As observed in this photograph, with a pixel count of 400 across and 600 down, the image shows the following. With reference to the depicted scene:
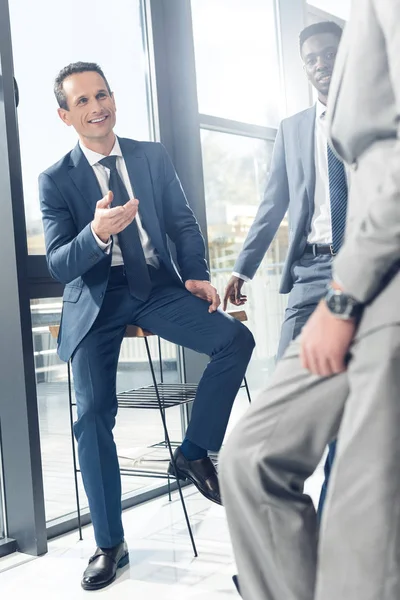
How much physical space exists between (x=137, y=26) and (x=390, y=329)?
9.59ft

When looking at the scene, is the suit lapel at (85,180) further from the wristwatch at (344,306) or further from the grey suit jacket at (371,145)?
the wristwatch at (344,306)

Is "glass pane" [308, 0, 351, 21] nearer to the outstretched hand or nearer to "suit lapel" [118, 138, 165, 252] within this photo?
"suit lapel" [118, 138, 165, 252]

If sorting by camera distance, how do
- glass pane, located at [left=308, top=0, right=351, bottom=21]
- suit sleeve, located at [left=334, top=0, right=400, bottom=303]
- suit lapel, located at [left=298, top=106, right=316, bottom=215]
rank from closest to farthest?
suit sleeve, located at [left=334, top=0, right=400, bottom=303] → suit lapel, located at [left=298, top=106, right=316, bottom=215] → glass pane, located at [left=308, top=0, right=351, bottom=21]

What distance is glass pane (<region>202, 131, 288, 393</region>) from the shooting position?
3.86 metres

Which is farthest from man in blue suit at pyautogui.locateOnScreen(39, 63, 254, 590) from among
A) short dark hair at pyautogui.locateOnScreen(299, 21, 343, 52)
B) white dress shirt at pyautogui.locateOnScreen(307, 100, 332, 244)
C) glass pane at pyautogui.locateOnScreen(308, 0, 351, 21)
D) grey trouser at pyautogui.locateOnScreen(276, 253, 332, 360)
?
glass pane at pyautogui.locateOnScreen(308, 0, 351, 21)

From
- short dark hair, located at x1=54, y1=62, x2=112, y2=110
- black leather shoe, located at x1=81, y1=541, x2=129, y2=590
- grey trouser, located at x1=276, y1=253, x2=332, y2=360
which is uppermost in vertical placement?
short dark hair, located at x1=54, y1=62, x2=112, y2=110

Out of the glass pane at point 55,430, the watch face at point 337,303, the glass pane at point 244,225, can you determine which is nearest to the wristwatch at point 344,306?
the watch face at point 337,303

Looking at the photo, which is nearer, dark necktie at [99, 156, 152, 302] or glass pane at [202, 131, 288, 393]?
dark necktie at [99, 156, 152, 302]

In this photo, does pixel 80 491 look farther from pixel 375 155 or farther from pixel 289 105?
pixel 289 105

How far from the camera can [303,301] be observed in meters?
2.50

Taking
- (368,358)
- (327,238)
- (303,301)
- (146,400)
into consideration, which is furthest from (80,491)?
(368,358)

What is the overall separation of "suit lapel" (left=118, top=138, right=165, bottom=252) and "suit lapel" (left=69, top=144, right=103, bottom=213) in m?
0.15

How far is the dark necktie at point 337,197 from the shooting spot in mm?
2377

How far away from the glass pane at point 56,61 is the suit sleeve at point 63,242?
1.19 feet
